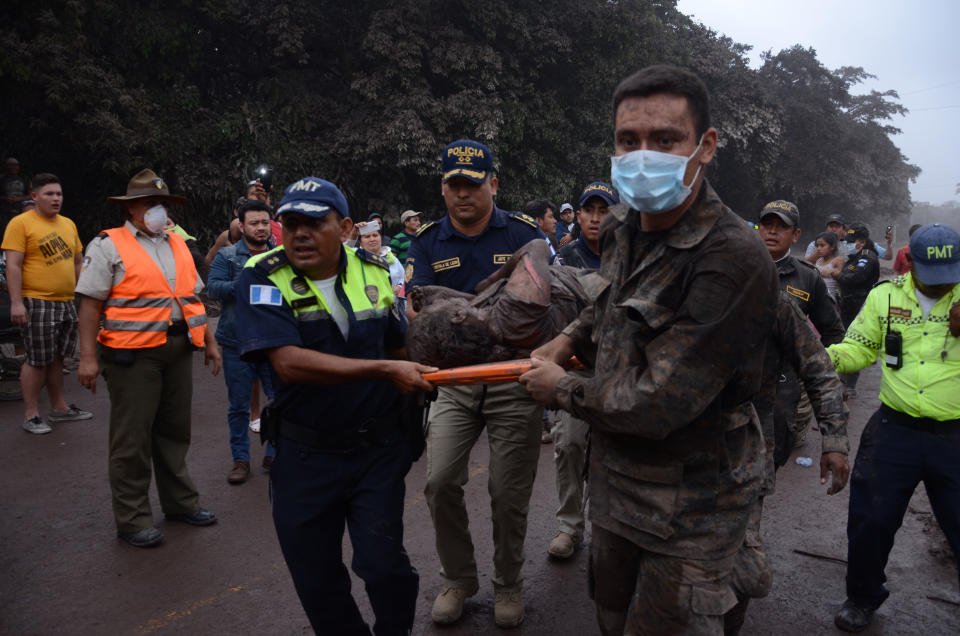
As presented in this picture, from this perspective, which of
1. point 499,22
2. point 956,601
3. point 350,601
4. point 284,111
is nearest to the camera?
point 350,601

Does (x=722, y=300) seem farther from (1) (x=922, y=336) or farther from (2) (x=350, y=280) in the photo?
(1) (x=922, y=336)

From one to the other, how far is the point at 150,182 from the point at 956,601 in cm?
557

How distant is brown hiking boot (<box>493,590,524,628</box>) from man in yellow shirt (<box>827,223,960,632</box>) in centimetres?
171

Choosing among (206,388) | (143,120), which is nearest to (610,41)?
(143,120)

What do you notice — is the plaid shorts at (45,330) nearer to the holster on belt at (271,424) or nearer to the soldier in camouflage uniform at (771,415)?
the holster on belt at (271,424)

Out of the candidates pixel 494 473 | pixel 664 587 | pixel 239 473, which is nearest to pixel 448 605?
pixel 494 473

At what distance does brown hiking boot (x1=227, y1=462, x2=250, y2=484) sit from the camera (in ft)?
18.0

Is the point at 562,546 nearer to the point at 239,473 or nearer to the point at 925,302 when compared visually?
the point at 925,302

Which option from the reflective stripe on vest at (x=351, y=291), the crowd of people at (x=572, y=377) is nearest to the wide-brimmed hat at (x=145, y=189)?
the crowd of people at (x=572, y=377)

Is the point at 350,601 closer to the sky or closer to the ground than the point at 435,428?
closer to the ground

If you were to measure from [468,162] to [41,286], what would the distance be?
17.1 ft

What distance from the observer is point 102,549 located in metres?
4.35

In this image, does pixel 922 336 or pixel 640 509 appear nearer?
pixel 640 509

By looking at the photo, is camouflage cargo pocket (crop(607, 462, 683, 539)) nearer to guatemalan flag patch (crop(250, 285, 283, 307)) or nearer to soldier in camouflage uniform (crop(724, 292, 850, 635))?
soldier in camouflage uniform (crop(724, 292, 850, 635))
